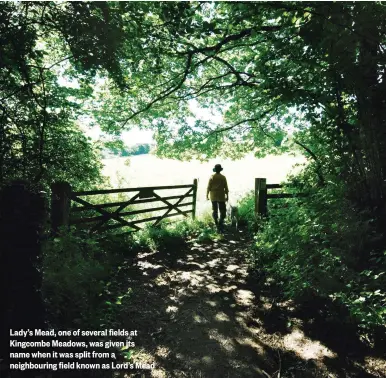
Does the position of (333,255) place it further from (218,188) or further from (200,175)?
(200,175)

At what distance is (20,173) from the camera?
4969 millimetres

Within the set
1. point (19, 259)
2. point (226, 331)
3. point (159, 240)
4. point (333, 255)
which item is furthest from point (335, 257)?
point (159, 240)

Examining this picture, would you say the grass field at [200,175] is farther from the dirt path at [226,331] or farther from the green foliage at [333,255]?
the green foliage at [333,255]

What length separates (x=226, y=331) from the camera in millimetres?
3758

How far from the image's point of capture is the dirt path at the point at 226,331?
305 centimetres

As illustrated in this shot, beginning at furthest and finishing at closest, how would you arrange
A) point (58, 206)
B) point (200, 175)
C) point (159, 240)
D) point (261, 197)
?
1. point (200, 175)
2. point (261, 197)
3. point (159, 240)
4. point (58, 206)

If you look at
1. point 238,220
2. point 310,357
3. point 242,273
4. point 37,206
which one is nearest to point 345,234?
point 310,357

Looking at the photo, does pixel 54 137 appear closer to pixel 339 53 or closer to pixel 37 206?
pixel 37 206

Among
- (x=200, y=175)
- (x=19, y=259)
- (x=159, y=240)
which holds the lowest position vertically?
(x=19, y=259)

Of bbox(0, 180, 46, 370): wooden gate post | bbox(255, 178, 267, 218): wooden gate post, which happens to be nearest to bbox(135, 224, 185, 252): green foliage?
bbox(255, 178, 267, 218): wooden gate post

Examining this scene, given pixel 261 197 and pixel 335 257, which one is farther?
pixel 261 197

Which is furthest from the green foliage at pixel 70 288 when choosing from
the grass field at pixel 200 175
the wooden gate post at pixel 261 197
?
the grass field at pixel 200 175

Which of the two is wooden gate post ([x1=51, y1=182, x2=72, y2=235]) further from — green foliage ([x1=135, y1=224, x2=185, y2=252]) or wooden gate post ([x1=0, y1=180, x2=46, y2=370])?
wooden gate post ([x1=0, y1=180, x2=46, y2=370])

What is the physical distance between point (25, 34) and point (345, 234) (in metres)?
5.44
